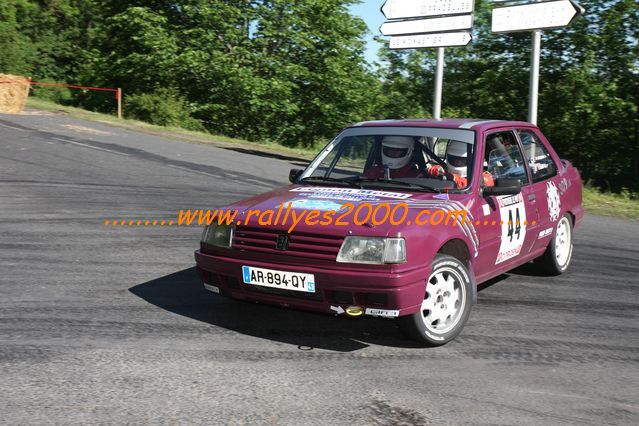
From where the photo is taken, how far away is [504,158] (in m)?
6.09

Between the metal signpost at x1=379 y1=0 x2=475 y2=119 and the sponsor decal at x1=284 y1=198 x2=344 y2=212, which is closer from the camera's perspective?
the sponsor decal at x1=284 y1=198 x2=344 y2=212

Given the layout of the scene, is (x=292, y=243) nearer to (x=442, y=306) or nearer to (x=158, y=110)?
(x=442, y=306)

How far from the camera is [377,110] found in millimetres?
36312

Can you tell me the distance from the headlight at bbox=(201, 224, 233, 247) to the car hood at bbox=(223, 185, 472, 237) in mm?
114

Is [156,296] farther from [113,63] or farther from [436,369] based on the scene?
[113,63]

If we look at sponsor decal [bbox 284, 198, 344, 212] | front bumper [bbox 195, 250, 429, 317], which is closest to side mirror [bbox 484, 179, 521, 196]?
front bumper [bbox 195, 250, 429, 317]

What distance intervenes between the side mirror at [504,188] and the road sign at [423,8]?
35.6 feet

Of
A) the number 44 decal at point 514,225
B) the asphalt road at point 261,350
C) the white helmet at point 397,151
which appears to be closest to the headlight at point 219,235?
the asphalt road at point 261,350

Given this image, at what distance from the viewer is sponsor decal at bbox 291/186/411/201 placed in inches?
199

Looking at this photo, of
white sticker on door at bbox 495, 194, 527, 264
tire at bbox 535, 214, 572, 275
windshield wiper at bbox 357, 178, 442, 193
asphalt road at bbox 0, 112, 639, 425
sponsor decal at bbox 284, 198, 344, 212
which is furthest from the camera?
tire at bbox 535, 214, 572, 275

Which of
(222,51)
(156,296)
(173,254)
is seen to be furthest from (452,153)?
(222,51)

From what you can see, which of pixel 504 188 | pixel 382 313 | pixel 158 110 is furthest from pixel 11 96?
pixel 382 313

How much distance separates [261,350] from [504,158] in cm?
292

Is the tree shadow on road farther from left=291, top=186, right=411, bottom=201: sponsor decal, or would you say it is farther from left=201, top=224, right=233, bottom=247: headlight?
left=291, top=186, right=411, bottom=201: sponsor decal
